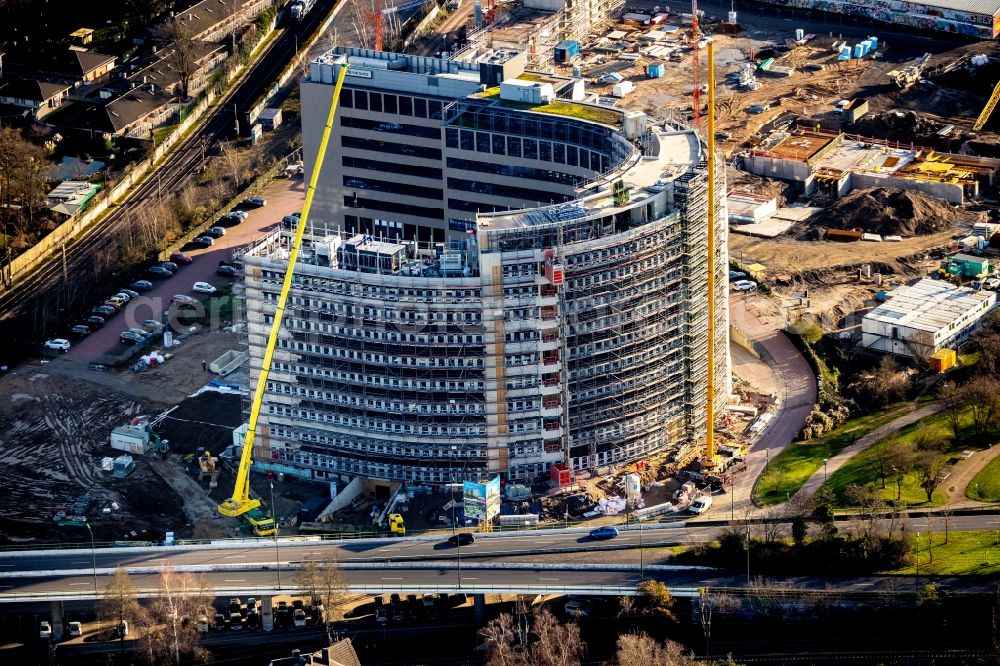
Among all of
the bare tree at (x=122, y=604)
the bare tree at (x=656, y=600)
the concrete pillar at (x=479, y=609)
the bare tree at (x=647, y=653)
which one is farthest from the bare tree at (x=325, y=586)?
the bare tree at (x=656, y=600)

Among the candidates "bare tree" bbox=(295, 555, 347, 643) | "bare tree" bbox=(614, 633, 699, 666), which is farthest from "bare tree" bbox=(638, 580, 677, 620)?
"bare tree" bbox=(295, 555, 347, 643)

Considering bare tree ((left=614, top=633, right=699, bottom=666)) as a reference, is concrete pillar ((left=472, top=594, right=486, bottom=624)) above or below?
below

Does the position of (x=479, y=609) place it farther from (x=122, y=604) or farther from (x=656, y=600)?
(x=122, y=604)

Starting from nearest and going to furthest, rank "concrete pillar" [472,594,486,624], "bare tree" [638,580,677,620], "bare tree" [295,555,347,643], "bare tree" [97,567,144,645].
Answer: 1. "bare tree" [638,580,677,620]
2. "bare tree" [97,567,144,645]
3. "bare tree" [295,555,347,643]
4. "concrete pillar" [472,594,486,624]

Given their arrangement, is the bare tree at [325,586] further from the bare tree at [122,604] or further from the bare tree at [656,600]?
the bare tree at [656,600]

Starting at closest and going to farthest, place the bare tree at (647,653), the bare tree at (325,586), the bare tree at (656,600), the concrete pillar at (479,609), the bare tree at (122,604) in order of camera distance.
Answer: the bare tree at (647,653) < the bare tree at (656,600) < the bare tree at (122,604) < the bare tree at (325,586) < the concrete pillar at (479,609)

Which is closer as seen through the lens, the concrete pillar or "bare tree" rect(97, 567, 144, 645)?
"bare tree" rect(97, 567, 144, 645)

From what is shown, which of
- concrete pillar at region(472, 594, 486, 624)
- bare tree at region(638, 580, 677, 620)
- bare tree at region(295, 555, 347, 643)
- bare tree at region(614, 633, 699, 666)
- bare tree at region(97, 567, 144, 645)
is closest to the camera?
bare tree at region(614, 633, 699, 666)

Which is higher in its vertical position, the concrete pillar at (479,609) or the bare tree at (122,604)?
the bare tree at (122,604)

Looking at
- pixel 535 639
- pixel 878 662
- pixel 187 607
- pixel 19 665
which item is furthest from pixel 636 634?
pixel 19 665

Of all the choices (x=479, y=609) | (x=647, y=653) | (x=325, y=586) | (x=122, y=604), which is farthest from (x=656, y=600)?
(x=122, y=604)

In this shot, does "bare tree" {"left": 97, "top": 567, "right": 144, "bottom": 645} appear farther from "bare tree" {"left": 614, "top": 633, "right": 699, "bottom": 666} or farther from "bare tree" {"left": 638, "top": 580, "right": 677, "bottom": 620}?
"bare tree" {"left": 638, "top": 580, "right": 677, "bottom": 620}
